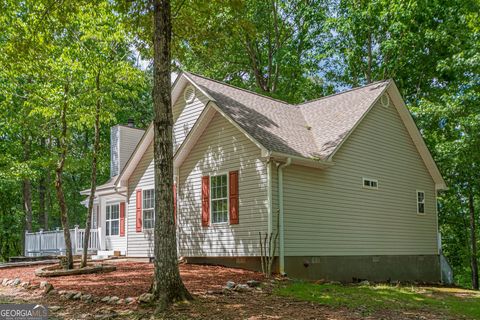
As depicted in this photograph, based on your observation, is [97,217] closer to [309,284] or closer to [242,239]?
[242,239]

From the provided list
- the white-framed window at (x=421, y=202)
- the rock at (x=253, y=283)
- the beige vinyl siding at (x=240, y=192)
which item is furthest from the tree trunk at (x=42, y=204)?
the rock at (x=253, y=283)

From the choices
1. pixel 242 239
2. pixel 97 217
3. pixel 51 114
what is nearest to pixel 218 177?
pixel 242 239

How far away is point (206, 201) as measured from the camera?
13977 millimetres

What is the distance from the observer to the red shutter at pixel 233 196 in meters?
13.0

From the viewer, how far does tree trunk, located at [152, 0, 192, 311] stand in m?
8.02

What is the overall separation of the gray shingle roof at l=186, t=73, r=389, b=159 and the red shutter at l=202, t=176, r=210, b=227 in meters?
2.27

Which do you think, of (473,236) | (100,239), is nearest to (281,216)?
(100,239)

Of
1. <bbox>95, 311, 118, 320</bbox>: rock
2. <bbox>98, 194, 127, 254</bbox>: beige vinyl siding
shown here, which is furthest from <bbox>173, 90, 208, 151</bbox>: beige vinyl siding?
<bbox>95, 311, 118, 320</bbox>: rock

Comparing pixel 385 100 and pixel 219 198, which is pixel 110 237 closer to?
pixel 219 198

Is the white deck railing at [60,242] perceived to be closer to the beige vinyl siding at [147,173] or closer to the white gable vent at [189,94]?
the beige vinyl siding at [147,173]

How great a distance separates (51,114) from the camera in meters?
13.1

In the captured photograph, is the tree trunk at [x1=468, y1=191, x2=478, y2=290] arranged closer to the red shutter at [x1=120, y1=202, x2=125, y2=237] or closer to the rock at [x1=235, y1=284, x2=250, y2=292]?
the red shutter at [x1=120, y1=202, x2=125, y2=237]

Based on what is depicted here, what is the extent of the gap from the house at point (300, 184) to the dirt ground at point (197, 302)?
2.00 metres

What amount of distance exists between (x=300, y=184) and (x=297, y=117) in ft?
14.1
